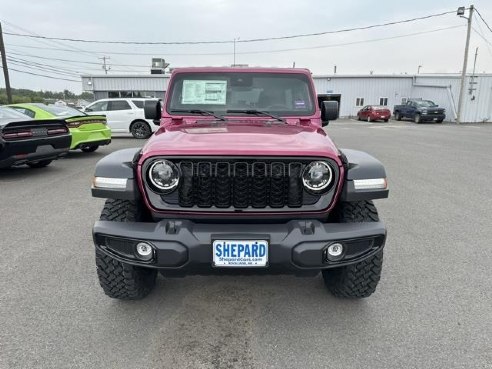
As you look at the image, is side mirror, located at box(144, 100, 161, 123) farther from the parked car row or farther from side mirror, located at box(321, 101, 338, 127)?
the parked car row

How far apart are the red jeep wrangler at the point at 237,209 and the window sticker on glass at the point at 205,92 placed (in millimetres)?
989

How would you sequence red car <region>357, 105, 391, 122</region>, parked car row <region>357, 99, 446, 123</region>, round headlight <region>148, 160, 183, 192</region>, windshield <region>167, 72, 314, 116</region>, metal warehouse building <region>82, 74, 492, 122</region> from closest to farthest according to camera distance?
round headlight <region>148, 160, 183, 192</region>
windshield <region>167, 72, 314, 116</region>
parked car row <region>357, 99, 446, 123</region>
red car <region>357, 105, 391, 122</region>
metal warehouse building <region>82, 74, 492, 122</region>

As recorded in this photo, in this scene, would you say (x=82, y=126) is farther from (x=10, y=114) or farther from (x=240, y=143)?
(x=240, y=143)

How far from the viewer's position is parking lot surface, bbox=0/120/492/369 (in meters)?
2.44

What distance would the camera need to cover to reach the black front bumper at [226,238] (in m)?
2.41

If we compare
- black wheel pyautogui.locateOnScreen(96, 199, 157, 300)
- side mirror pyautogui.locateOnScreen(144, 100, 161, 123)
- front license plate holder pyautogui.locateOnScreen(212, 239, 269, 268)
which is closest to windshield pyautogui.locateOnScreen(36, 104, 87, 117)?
side mirror pyautogui.locateOnScreen(144, 100, 161, 123)

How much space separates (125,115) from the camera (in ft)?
49.2

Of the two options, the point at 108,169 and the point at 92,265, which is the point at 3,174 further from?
the point at 108,169

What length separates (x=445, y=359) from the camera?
7.90 feet

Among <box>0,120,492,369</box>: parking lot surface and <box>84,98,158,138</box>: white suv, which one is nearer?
<box>0,120,492,369</box>: parking lot surface

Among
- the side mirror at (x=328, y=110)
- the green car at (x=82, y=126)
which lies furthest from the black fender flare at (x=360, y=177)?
the green car at (x=82, y=126)

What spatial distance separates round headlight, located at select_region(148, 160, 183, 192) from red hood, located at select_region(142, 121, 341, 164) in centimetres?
8

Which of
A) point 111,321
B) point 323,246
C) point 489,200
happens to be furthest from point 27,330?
point 489,200

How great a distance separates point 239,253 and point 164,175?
699 millimetres
